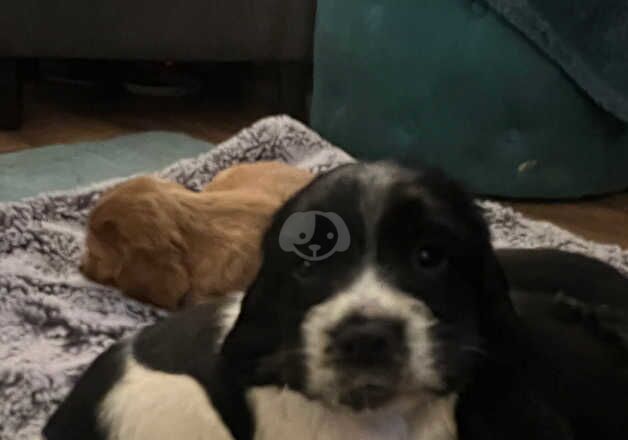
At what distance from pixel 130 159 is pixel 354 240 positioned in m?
2.08

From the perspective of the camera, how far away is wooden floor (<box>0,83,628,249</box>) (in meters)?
2.71

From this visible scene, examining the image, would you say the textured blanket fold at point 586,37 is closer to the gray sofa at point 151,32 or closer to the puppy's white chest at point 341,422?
the gray sofa at point 151,32

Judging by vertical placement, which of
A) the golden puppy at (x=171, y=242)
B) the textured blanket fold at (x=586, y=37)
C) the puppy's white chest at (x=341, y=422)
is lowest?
the golden puppy at (x=171, y=242)

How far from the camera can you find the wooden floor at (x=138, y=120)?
2.71 metres

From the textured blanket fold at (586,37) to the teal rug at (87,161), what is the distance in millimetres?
1069

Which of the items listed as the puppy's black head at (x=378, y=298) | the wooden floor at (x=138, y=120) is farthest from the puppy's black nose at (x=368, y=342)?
the wooden floor at (x=138, y=120)

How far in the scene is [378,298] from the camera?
0.91 m

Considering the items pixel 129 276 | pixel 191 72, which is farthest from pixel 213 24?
pixel 129 276

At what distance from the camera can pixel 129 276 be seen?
6.05 ft

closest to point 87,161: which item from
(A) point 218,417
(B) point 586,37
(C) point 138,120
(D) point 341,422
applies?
(C) point 138,120

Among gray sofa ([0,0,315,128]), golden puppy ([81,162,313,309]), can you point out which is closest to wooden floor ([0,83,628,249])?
gray sofa ([0,0,315,128])

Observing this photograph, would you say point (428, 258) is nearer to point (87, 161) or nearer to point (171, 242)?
point (171, 242)

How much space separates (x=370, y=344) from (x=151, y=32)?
2.56 m

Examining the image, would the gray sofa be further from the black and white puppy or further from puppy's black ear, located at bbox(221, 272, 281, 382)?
puppy's black ear, located at bbox(221, 272, 281, 382)
